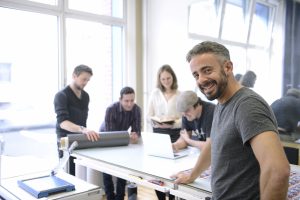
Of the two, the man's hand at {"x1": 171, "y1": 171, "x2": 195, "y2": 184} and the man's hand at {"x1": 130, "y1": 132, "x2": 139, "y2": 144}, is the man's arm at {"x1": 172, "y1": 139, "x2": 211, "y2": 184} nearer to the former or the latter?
the man's hand at {"x1": 171, "y1": 171, "x2": 195, "y2": 184}

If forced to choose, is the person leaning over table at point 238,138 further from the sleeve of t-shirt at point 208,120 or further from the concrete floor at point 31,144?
the concrete floor at point 31,144

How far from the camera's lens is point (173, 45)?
4195 millimetres

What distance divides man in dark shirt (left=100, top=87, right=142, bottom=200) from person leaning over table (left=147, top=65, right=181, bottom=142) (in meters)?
0.23

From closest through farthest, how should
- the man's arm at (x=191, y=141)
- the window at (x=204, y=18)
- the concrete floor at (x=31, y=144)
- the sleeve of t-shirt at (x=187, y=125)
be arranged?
1. the man's arm at (x=191, y=141)
2. the sleeve of t-shirt at (x=187, y=125)
3. the concrete floor at (x=31, y=144)
4. the window at (x=204, y=18)

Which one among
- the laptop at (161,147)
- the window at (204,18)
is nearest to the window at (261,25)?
the window at (204,18)

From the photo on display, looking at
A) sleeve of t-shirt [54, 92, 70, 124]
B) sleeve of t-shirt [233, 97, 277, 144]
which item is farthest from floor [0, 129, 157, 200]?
sleeve of t-shirt [233, 97, 277, 144]

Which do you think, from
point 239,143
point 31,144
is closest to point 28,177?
point 239,143

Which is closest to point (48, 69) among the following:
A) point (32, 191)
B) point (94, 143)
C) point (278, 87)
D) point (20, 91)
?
point (20, 91)

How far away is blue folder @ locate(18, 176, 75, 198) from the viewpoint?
5.41 ft

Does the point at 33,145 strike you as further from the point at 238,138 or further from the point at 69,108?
the point at 238,138

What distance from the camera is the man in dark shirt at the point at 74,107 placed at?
112 inches

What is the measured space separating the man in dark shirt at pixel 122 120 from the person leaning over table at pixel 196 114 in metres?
0.64

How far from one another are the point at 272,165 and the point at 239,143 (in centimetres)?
17

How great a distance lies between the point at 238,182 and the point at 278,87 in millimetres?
2231
